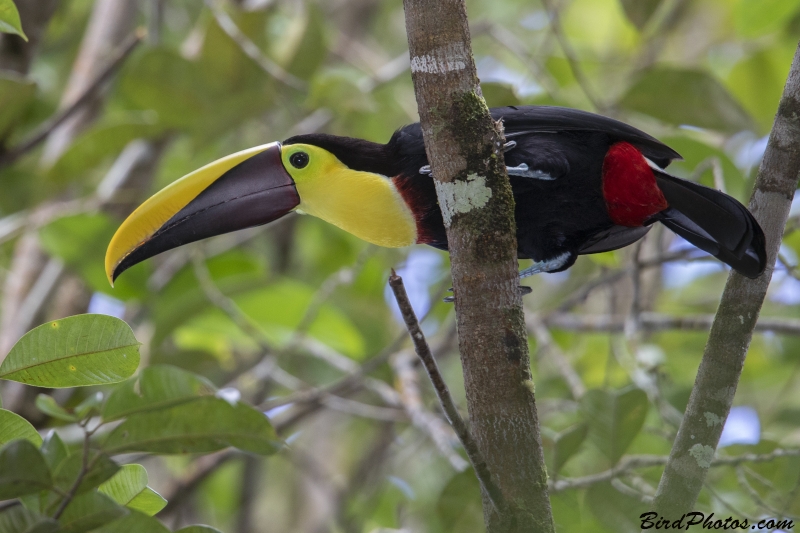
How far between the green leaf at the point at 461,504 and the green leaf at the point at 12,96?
78.2 inches

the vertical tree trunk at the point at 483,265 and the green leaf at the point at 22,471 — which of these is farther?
the vertical tree trunk at the point at 483,265

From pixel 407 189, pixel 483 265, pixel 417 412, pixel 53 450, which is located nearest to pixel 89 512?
pixel 53 450

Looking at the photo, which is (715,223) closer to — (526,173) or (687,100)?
(526,173)

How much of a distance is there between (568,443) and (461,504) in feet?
1.41

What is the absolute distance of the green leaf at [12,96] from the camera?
2.79 m

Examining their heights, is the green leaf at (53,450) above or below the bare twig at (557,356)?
below

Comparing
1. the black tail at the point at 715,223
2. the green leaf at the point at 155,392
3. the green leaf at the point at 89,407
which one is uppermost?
the black tail at the point at 715,223

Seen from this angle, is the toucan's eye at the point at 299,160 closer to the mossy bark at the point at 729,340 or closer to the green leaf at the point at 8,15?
the green leaf at the point at 8,15

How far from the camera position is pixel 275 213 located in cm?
230

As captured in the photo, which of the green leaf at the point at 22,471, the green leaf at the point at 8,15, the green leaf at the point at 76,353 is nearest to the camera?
the green leaf at the point at 22,471

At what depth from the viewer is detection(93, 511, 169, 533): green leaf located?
1.41m

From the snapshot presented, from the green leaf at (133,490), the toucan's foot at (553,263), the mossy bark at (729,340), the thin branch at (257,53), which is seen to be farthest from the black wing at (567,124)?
the green leaf at (133,490)

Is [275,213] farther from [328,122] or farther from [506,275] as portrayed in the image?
[328,122]

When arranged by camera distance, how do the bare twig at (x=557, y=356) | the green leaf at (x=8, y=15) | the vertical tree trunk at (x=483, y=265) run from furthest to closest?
the bare twig at (x=557, y=356), the green leaf at (x=8, y=15), the vertical tree trunk at (x=483, y=265)
